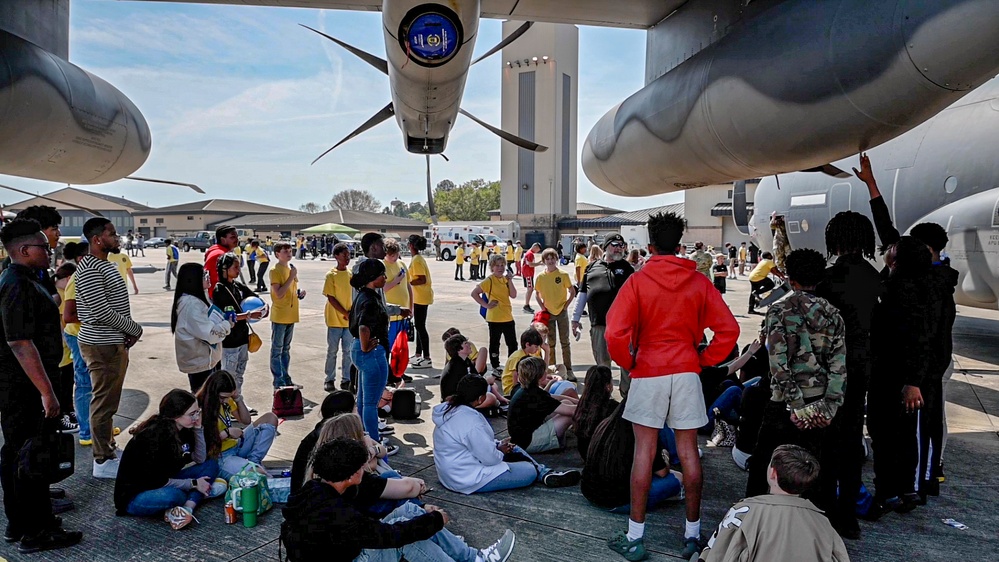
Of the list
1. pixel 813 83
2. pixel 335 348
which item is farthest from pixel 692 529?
pixel 335 348

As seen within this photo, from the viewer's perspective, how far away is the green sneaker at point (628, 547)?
3.05 metres

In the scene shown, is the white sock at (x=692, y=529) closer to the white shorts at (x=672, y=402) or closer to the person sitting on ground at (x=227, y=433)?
the white shorts at (x=672, y=402)

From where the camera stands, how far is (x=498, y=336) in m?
7.35

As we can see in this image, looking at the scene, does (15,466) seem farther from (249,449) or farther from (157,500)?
(249,449)

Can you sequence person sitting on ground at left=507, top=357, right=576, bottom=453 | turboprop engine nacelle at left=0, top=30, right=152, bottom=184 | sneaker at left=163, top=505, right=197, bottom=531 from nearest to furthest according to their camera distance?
sneaker at left=163, top=505, right=197, bottom=531 → person sitting on ground at left=507, top=357, right=576, bottom=453 → turboprop engine nacelle at left=0, top=30, right=152, bottom=184

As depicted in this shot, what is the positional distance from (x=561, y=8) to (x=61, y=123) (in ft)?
16.6

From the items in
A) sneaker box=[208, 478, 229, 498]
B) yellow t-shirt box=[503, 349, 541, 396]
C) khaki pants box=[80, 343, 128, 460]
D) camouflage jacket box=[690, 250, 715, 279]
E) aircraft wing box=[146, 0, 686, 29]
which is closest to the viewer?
sneaker box=[208, 478, 229, 498]

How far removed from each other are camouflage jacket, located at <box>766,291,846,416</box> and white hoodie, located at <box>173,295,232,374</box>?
4.18 m

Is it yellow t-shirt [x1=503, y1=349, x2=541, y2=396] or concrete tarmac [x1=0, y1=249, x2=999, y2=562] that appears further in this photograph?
yellow t-shirt [x1=503, y1=349, x2=541, y2=396]

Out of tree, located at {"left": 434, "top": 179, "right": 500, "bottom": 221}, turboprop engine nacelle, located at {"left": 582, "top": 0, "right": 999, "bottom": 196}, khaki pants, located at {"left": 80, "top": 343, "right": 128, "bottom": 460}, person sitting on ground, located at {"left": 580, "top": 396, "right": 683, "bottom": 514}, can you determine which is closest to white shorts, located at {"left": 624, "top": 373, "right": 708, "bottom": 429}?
person sitting on ground, located at {"left": 580, "top": 396, "right": 683, "bottom": 514}

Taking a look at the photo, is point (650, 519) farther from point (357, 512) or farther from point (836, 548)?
point (357, 512)

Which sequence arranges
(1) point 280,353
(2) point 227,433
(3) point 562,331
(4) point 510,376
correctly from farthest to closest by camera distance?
(3) point 562,331 < (1) point 280,353 < (4) point 510,376 < (2) point 227,433

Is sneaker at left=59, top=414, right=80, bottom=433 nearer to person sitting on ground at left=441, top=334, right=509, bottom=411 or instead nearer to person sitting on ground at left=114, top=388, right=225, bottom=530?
person sitting on ground at left=114, top=388, right=225, bottom=530

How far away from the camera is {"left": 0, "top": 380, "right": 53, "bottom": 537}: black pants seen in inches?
124
